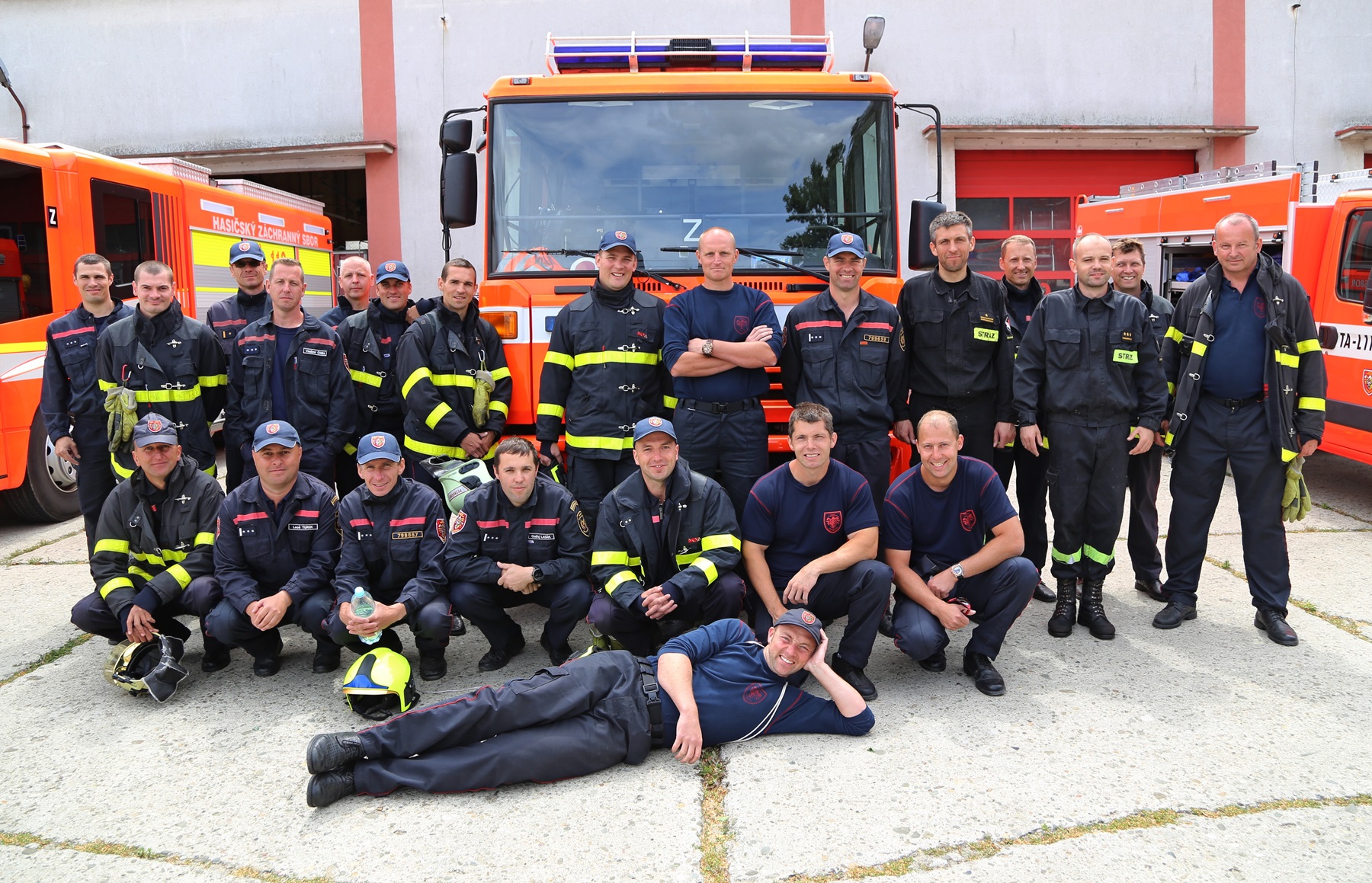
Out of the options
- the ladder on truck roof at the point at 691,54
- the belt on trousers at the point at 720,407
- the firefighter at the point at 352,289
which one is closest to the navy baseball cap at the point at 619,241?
the belt on trousers at the point at 720,407

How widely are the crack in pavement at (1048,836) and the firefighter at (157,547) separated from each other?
10.2 feet

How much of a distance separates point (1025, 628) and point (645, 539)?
2091mm

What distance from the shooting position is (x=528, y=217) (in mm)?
5207

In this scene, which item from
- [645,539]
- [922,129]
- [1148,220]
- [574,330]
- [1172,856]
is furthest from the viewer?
[922,129]

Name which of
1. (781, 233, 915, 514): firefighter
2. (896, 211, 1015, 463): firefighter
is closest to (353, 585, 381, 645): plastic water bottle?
(781, 233, 915, 514): firefighter

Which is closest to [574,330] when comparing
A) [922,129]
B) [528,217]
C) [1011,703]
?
[528,217]

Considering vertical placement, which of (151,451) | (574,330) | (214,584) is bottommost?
(214,584)

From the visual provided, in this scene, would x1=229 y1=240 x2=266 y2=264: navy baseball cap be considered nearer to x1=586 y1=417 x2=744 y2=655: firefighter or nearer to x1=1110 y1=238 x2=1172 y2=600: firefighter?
x1=586 y1=417 x2=744 y2=655: firefighter

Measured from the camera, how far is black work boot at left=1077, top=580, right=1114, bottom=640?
4.78 meters

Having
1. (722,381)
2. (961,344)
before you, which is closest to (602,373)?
(722,381)

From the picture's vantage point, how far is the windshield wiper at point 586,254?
5059mm

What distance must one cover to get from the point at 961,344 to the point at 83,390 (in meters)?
4.68

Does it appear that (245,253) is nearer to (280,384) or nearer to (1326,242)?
(280,384)

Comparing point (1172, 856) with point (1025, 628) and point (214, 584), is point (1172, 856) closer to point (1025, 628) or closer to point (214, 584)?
point (1025, 628)
